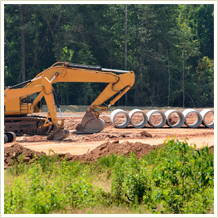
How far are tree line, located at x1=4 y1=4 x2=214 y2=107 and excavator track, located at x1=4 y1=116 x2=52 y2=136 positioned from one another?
2113 centimetres

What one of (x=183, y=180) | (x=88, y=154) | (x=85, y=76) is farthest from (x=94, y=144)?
(x=183, y=180)

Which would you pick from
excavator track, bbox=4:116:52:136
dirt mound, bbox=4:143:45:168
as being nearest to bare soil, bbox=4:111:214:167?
dirt mound, bbox=4:143:45:168

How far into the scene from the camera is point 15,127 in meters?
16.4

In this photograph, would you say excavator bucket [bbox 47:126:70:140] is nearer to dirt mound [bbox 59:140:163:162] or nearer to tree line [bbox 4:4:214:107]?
dirt mound [bbox 59:140:163:162]

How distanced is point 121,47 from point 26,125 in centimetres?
2813

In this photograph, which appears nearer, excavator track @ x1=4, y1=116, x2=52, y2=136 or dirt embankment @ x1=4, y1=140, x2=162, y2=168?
dirt embankment @ x1=4, y1=140, x2=162, y2=168

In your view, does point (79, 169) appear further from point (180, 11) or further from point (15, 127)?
point (180, 11)

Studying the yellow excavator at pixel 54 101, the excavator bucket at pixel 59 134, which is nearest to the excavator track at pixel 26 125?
the yellow excavator at pixel 54 101

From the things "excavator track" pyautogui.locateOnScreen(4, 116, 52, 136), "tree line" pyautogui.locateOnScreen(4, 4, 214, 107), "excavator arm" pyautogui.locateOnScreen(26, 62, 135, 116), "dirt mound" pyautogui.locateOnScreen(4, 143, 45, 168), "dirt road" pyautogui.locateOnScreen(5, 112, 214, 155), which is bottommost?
"dirt road" pyautogui.locateOnScreen(5, 112, 214, 155)

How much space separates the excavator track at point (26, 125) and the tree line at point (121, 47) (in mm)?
21127

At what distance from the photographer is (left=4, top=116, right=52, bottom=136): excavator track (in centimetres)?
1636

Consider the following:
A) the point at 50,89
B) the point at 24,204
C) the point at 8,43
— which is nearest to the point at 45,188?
the point at 24,204

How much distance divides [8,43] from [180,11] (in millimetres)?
25764

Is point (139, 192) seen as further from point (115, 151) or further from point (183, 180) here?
point (115, 151)
